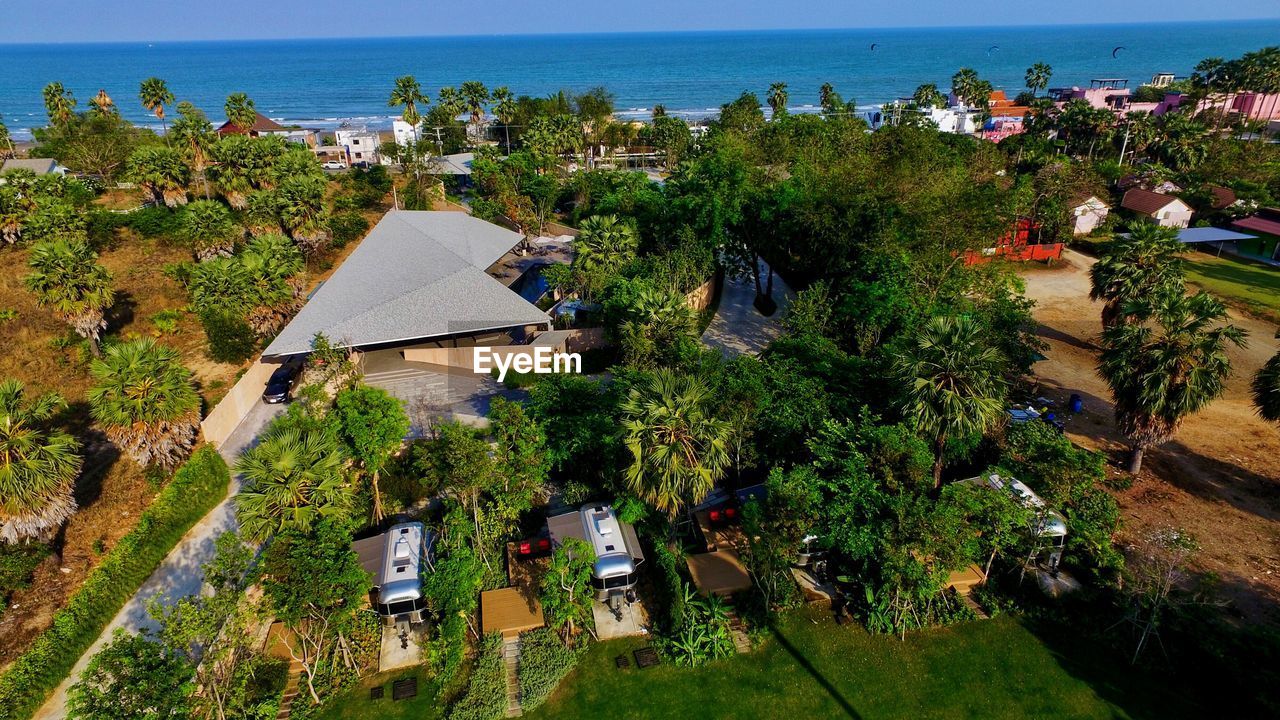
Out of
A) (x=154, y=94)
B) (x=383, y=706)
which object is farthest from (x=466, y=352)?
(x=154, y=94)

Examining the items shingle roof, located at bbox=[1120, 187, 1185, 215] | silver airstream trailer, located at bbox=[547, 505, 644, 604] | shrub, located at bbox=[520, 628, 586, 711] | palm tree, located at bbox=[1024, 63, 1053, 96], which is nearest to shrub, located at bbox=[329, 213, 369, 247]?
silver airstream trailer, located at bbox=[547, 505, 644, 604]

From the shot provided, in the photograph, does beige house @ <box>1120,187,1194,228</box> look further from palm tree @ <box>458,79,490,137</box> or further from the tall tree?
palm tree @ <box>458,79,490,137</box>

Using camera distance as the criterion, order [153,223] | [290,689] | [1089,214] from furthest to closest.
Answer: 1. [1089,214]
2. [153,223]
3. [290,689]

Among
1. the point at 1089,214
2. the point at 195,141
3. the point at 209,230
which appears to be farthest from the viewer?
the point at 1089,214

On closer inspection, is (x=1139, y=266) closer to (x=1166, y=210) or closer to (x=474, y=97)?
(x=1166, y=210)

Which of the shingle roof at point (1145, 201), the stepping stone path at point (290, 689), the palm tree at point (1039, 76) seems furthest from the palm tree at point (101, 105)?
the palm tree at point (1039, 76)

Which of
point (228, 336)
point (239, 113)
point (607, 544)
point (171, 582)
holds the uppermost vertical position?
point (239, 113)
